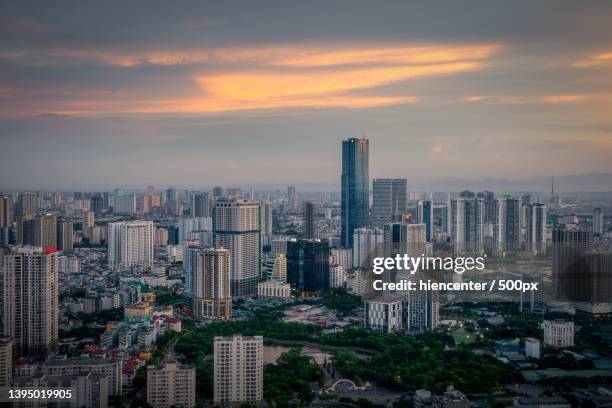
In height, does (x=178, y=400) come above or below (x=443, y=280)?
below

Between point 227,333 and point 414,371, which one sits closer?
point 414,371

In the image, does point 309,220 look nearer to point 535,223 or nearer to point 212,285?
point 535,223

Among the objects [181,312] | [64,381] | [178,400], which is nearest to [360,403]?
[178,400]

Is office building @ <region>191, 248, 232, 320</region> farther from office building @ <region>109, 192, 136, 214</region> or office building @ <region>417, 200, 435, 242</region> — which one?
office building @ <region>109, 192, 136, 214</region>

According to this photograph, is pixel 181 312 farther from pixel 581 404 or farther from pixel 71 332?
pixel 581 404

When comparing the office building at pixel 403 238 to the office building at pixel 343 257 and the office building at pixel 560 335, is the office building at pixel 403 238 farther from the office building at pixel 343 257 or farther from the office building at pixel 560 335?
the office building at pixel 560 335

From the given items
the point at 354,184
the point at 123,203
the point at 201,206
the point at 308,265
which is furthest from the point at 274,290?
the point at 123,203

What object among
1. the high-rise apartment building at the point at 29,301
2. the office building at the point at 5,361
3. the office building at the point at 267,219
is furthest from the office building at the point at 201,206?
the office building at the point at 5,361

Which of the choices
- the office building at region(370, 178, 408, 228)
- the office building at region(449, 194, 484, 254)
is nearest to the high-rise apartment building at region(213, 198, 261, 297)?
the office building at region(449, 194, 484, 254)
